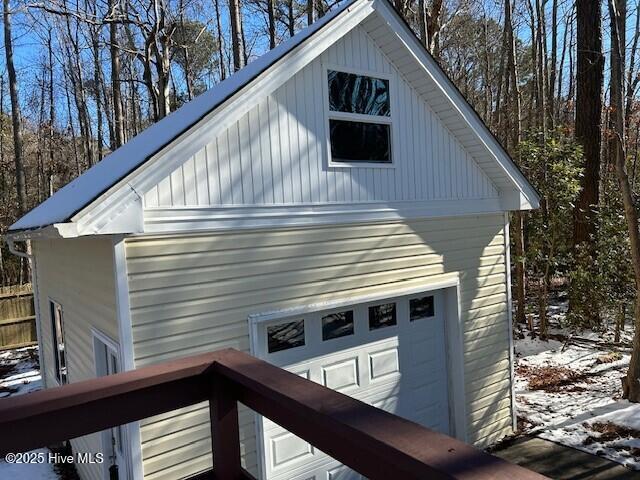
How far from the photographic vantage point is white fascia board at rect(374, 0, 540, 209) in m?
5.48

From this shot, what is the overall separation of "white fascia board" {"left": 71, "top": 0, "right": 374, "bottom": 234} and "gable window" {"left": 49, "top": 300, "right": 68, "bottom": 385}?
4.08 metres

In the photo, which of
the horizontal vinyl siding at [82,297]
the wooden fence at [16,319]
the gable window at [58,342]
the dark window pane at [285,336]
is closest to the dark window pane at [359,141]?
the dark window pane at [285,336]

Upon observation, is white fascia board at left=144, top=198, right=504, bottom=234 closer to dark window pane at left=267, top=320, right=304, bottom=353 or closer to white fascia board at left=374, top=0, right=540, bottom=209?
white fascia board at left=374, top=0, right=540, bottom=209

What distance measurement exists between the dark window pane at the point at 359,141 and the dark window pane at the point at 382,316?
1804 millimetres

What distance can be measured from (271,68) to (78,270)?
A: 315 cm

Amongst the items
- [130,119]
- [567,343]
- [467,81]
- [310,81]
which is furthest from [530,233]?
[130,119]

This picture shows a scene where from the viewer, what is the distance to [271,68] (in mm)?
4609

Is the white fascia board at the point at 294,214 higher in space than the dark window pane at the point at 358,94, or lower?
lower

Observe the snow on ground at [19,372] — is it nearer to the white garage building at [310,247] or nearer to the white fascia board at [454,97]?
the white garage building at [310,247]

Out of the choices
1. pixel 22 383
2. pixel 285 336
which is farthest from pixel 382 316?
pixel 22 383

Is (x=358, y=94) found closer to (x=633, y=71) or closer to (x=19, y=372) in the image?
(x=19, y=372)

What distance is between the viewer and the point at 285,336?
16.8 feet

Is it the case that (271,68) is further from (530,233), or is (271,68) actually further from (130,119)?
(130,119)

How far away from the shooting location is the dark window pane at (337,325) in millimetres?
5465
